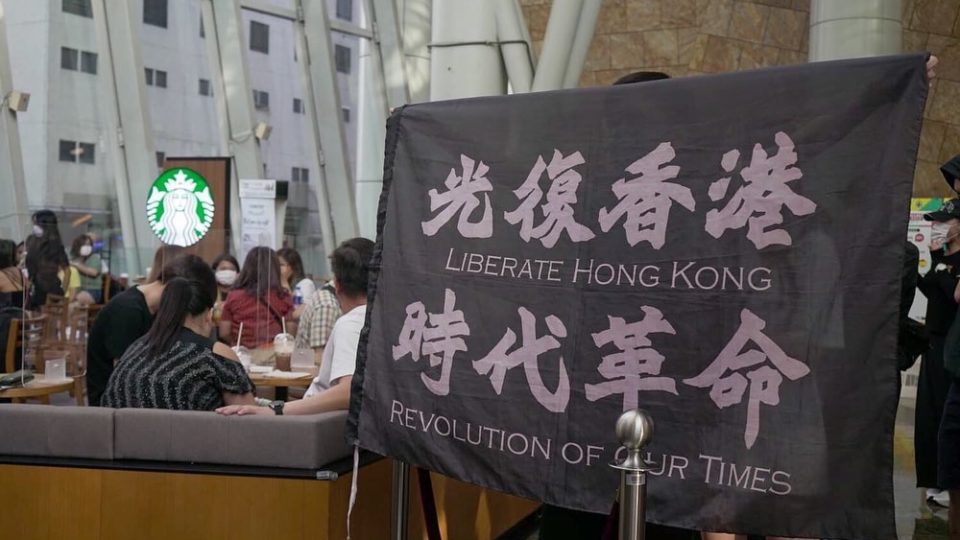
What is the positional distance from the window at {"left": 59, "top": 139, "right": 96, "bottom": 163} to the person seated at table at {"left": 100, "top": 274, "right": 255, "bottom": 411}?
7.99 m

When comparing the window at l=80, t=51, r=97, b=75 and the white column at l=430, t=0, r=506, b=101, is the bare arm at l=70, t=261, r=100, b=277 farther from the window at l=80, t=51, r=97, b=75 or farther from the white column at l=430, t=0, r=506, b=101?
the white column at l=430, t=0, r=506, b=101

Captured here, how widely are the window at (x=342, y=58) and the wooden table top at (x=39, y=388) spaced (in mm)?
9577

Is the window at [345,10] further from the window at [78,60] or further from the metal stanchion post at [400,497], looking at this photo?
the metal stanchion post at [400,497]

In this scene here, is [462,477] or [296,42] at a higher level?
[296,42]

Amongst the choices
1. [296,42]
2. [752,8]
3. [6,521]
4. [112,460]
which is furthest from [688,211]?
[296,42]

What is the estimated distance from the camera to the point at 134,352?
149 inches

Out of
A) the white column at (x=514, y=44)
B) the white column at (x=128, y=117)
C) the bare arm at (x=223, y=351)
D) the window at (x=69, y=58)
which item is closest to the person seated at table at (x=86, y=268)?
the white column at (x=128, y=117)

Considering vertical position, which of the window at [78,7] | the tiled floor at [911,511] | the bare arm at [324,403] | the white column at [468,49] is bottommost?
the tiled floor at [911,511]

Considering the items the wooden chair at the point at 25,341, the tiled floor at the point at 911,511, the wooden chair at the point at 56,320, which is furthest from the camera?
the wooden chair at the point at 56,320

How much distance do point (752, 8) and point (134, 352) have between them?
8.91 m

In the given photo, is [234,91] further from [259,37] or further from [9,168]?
[9,168]

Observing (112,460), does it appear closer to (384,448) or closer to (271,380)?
(384,448)

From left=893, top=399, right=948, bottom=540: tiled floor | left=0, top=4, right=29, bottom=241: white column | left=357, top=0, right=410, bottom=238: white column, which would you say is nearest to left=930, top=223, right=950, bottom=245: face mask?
left=893, top=399, right=948, bottom=540: tiled floor

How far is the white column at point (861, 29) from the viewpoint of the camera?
7996 millimetres
